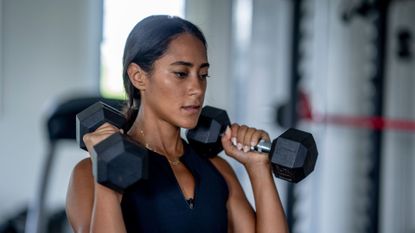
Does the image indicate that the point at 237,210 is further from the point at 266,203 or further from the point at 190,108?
the point at 190,108

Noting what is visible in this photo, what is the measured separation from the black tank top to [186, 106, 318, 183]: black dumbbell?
0.28 feet

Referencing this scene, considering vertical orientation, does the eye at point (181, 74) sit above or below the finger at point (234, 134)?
above

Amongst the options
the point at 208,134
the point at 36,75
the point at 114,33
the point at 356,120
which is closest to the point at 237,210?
the point at 208,134

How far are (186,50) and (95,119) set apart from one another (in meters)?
0.20

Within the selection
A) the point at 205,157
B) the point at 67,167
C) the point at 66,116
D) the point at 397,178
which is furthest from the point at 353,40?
the point at 205,157

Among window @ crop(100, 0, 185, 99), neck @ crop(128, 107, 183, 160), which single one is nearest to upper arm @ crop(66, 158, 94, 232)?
neck @ crop(128, 107, 183, 160)

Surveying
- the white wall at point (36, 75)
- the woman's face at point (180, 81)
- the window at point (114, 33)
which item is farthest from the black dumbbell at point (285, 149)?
the window at point (114, 33)

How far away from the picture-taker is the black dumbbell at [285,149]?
1.06 meters

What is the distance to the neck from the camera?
1095mm

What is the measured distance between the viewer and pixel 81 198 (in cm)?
100

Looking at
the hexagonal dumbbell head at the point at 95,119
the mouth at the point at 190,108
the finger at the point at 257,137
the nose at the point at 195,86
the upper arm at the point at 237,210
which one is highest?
the nose at the point at 195,86

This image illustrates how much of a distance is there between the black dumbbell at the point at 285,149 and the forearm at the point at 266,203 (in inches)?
1.3

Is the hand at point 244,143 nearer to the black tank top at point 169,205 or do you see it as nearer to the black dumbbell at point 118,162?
the black tank top at point 169,205

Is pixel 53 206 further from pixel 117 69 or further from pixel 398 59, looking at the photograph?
pixel 398 59
